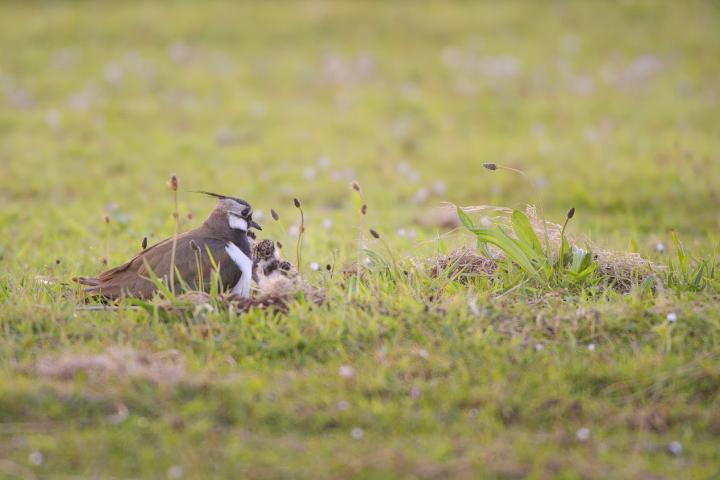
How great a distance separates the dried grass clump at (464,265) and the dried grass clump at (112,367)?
180 centimetres

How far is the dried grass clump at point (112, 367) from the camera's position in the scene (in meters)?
3.99

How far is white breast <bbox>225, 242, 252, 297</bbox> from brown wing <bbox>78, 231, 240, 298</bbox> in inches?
1.1

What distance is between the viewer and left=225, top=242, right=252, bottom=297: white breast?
5.13 metres

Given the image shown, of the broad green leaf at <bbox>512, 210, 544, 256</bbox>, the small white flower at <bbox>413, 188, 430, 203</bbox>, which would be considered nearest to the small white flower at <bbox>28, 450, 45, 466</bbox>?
the broad green leaf at <bbox>512, 210, 544, 256</bbox>

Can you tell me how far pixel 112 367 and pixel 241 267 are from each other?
132 cm

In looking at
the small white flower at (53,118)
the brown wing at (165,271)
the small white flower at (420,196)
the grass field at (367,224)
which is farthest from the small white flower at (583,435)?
the small white flower at (53,118)

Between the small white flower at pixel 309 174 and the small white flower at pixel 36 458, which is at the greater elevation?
the small white flower at pixel 309 174

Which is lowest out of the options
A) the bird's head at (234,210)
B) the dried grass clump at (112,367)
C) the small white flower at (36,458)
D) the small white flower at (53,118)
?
the small white flower at (36,458)

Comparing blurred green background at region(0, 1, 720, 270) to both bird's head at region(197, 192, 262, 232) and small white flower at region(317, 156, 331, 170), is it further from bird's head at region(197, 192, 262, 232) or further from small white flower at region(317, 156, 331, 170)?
bird's head at region(197, 192, 262, 232)

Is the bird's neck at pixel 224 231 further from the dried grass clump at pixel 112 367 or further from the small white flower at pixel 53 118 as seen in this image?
the small white flower at pixel 53 118

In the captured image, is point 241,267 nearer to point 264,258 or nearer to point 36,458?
point 264,258

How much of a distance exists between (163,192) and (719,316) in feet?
19.7

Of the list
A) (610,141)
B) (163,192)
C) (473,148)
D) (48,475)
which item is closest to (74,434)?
(48,475)

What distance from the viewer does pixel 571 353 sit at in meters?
4.34
